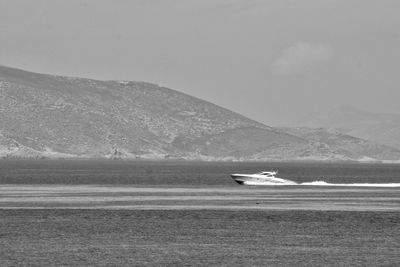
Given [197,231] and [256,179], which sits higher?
[256,179]

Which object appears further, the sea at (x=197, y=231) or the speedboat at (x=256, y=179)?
the speedboat at (x=256, y=179)

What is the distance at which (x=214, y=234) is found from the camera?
78625 millimetres

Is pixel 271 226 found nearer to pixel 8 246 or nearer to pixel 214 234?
pixel 214 234

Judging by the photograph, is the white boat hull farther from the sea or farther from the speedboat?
the sea

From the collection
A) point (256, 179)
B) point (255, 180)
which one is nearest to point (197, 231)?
point (256, 179)

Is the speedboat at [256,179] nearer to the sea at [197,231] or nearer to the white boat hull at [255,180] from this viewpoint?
the white boat hull at [255,180]

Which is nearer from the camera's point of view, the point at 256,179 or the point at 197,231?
the point at 197,231

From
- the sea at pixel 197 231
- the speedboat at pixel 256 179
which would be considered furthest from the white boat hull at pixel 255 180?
the sea at pixel 197 231

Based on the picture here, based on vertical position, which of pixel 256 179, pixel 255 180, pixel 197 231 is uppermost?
pixel 256 179

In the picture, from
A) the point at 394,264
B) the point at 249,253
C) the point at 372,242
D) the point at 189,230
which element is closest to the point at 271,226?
the point at 189,230

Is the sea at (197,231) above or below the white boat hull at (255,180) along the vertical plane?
below

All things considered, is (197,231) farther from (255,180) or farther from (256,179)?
(255,180)

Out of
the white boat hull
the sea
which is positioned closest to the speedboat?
the white boat hull

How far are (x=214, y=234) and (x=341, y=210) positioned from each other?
104ft
